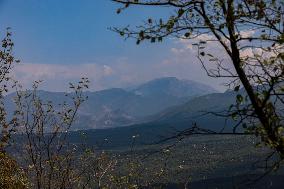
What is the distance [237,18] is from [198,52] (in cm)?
84

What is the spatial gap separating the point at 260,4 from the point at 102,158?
15845mm


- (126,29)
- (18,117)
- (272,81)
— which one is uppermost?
(126,29)

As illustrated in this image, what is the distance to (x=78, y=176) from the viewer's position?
21.7 meters

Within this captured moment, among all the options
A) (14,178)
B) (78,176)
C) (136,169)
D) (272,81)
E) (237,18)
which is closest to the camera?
(272,81)

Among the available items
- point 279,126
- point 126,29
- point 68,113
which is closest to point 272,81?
point 279,126

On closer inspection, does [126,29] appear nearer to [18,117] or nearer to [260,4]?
[260,4]

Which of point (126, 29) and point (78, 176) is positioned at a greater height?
point (126, 29)

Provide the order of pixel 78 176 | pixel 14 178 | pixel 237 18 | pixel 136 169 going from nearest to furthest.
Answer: pixel 237 18, pixel 14 178, pixel 78 176, pixel 136 169

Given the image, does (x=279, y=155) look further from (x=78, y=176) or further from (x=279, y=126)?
(x=78, y=176)

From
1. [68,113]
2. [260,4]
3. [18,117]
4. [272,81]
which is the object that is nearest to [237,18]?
[260,4]

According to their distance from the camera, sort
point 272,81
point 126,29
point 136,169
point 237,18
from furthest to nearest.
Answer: point 136,169 → point 126,29 → point 237,18 → point 272,81

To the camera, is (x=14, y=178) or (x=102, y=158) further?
(x=102, y=158)

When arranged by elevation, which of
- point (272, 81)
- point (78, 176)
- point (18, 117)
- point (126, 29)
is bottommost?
point (78, 176)

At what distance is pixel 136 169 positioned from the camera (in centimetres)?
2389
